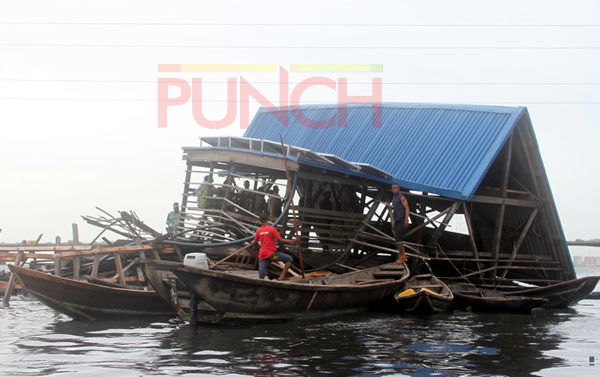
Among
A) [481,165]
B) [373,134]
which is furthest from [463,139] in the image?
[373,134]

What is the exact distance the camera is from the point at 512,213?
76.7 ft

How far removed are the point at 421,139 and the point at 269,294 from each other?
34.0ft

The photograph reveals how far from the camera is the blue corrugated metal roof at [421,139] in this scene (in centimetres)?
2048

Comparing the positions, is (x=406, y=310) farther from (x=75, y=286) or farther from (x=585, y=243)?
(x=585, y=243)

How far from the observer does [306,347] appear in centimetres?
1171

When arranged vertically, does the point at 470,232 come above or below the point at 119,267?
above

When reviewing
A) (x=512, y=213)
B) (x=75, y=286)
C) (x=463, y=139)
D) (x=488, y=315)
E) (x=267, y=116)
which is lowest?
(x=488, y=315)

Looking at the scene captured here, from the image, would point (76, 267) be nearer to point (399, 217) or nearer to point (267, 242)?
point (267, 242)

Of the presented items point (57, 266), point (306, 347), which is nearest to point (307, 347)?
point (306, 347)

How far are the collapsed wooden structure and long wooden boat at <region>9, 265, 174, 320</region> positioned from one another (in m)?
2.05

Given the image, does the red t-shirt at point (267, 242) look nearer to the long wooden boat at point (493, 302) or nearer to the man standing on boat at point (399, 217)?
the man standing on boat at point (399, 217)

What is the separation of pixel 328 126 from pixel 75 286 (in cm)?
1311

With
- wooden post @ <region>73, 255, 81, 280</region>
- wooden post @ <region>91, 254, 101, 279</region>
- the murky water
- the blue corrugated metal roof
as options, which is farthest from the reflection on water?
the blue corrugated metal roof

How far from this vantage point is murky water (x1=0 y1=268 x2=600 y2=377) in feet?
32.2
